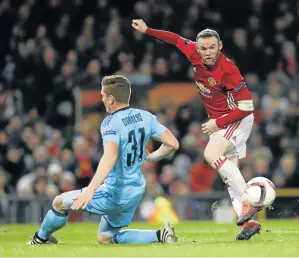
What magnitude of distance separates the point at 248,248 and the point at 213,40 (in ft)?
8.97

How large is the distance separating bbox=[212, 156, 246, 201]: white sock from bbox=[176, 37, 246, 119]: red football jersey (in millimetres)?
696

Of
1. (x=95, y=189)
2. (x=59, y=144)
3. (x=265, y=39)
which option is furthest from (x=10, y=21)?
(x=95, y=189)

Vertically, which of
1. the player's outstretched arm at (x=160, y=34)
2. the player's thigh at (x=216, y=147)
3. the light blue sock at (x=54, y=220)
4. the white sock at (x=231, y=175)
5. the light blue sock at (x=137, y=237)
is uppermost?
the player's outstretched arm at (x=160, y=34)

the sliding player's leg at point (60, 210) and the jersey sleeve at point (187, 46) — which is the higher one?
the jersey sleeve at point (187, 46)

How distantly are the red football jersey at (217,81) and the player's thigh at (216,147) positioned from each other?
1.10ft

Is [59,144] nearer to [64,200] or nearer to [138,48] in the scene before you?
[138,48]

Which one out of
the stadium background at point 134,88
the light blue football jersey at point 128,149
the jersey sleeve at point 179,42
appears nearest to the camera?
the light blue football jersey at point 128,149

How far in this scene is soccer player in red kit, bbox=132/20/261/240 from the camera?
36.6 ft

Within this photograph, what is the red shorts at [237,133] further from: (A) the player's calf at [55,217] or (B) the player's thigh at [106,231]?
(A) the player's calf at [55,217]

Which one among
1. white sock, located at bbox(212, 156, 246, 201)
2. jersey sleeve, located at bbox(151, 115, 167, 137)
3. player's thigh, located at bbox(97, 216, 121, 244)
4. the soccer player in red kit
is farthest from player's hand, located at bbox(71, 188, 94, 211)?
white sock, located at bbox(212, 156, 246, 201)

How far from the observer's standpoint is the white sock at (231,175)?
36.4 ft

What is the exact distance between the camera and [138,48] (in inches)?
867

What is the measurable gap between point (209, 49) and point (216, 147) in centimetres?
104

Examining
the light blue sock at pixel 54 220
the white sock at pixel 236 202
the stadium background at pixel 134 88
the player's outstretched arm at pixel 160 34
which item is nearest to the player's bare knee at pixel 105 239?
the light blue sock at pixel 54 220
